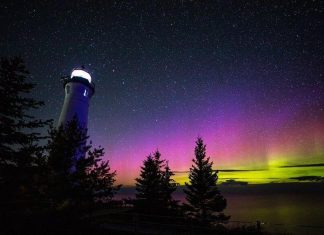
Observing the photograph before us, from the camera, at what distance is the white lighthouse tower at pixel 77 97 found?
2712cm

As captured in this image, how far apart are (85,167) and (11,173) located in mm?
5514

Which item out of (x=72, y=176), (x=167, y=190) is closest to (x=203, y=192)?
(x=167, y=190)

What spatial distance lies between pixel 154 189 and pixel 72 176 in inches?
616

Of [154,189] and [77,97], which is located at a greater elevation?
[77,97]

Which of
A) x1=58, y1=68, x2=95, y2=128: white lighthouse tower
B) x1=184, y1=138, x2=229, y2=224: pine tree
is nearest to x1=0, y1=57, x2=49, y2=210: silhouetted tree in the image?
x1=58, y1=68, x2=95, y2=128: white lighthouse tower

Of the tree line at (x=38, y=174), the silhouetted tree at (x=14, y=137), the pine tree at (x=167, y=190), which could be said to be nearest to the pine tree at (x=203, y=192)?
the pine tree at (x=167, y=190)

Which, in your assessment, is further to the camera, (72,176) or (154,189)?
(154,189)

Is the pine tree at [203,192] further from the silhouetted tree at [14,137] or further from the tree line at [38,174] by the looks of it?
the silhouetted tree at [14,137]

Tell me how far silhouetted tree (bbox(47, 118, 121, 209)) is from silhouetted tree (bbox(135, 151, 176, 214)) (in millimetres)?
10736

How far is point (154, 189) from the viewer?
94.3 feet

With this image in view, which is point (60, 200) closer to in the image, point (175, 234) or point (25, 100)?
point (25, 100)

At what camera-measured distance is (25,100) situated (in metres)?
11.6

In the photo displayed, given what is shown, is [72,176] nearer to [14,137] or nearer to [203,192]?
[14,137]

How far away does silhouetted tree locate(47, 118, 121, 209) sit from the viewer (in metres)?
13.7
